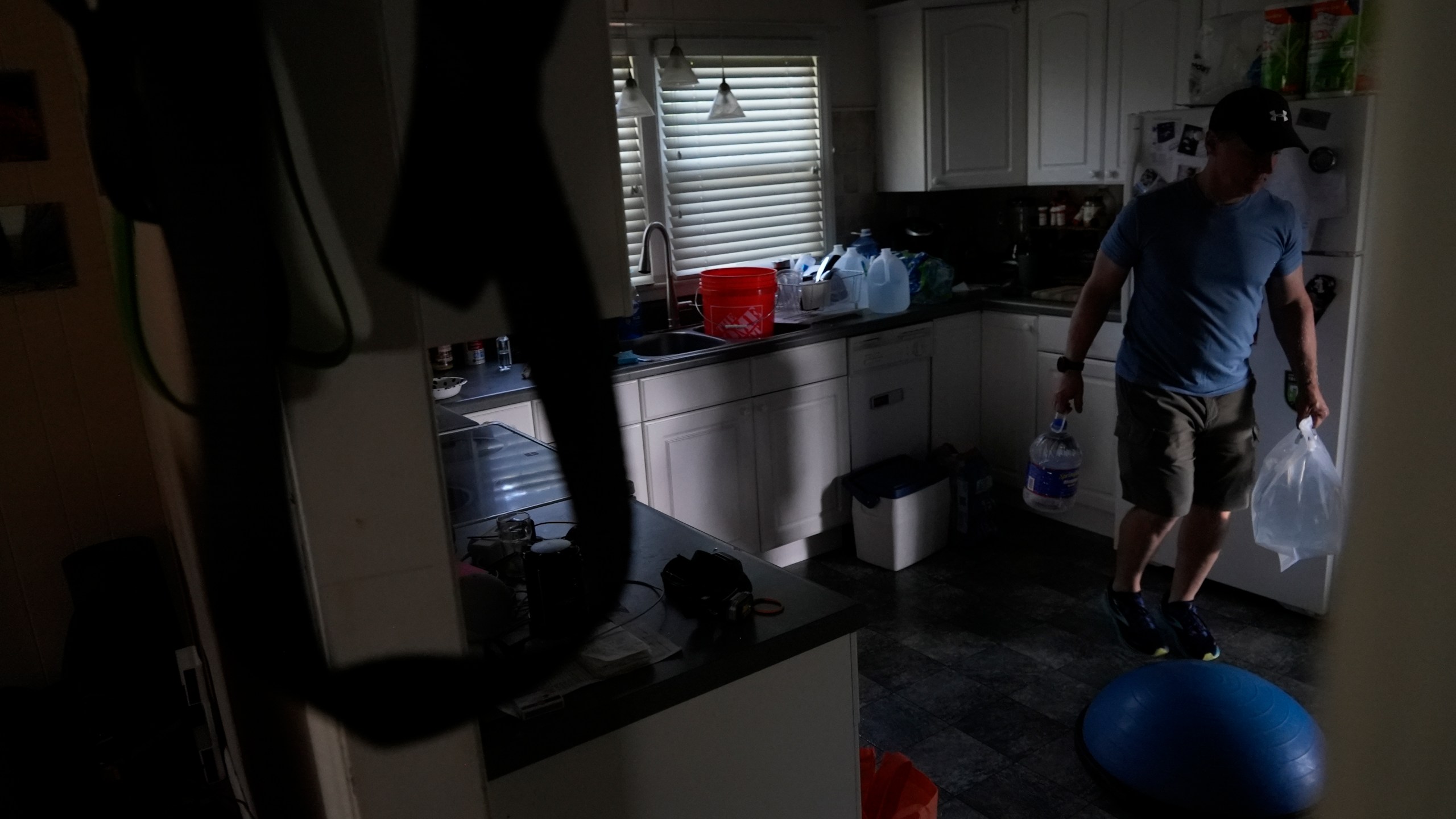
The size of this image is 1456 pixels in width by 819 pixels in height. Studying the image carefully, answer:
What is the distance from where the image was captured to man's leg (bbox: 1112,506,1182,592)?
9.32ft

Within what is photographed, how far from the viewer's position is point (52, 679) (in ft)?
6.64

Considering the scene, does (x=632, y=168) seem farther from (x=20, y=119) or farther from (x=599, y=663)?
(x=599, y=663)

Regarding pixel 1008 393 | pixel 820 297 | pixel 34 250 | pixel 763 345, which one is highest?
pixel 34 250

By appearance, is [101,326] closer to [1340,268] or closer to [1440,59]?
[1440,59]

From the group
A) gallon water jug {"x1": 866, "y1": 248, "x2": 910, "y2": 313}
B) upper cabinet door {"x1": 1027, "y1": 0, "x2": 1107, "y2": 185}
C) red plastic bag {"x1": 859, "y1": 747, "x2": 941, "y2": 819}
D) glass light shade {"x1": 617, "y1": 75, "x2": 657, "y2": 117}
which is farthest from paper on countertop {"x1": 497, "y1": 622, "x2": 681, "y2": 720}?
upper cabinet door {"x1": 1027, "y1": 0, "x2": 1107, "y2": 185}

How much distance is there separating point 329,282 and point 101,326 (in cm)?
135

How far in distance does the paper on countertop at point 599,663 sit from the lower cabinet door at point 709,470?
1887 millimetres

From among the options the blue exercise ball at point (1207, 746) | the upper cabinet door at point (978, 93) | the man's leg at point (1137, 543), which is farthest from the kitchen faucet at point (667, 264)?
the blue exercise ball at point (1207, 746)

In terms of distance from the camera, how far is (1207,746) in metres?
2.10

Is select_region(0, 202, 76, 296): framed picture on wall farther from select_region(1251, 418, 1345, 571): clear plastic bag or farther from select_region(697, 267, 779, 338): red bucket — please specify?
select_region(1251, 418, 1345, 571): clear plastic bag

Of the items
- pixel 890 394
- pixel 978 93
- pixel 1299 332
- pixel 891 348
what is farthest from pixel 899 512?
pixel 978 93

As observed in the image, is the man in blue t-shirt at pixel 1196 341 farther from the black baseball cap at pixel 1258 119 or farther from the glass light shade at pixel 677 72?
the glass light shade at pixel 677 72

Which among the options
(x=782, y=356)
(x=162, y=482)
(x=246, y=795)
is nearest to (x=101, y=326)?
(x=162, y=482)

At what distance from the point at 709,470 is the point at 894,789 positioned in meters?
1.69
